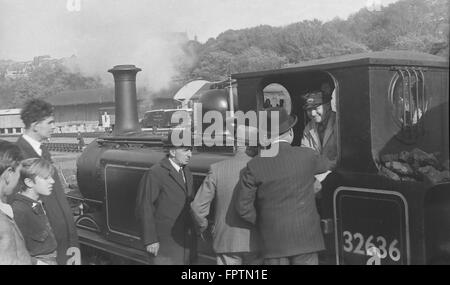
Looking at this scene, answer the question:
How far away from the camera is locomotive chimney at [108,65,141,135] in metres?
6.09

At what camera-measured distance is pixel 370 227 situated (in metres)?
3.17

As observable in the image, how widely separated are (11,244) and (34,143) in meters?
0.86

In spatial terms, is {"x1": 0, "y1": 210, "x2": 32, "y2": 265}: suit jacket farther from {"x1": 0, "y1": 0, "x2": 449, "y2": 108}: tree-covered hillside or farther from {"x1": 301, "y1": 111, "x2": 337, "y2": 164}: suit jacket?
{"x1": 0, "y1": 0, "x2": 449, "y2": 108}: tree-covered hillside

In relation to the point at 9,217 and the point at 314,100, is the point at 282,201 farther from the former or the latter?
the point at 9,217

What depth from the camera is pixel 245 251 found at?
10.5ft

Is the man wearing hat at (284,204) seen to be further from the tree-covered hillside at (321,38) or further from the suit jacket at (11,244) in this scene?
the tree-covered hillside at (321,38)

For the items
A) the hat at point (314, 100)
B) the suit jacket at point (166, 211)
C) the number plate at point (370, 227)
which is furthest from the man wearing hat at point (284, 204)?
the hat at point (314, 100)

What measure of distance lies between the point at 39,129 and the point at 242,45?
45656 millimetres

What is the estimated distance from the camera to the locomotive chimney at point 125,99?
20.0 ft

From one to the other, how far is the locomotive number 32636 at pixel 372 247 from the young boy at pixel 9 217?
1926 millimetres

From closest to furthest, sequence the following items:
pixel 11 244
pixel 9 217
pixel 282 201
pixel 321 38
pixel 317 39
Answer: pixel 11 244
pixel 9 217
pixel 282 201
pixel 317 39
pixel 321 38

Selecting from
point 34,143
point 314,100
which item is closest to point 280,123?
point 314,100
